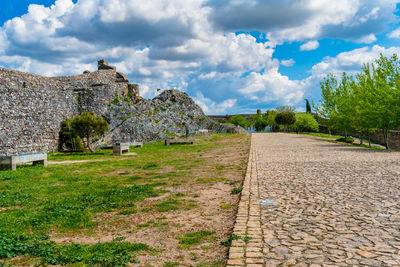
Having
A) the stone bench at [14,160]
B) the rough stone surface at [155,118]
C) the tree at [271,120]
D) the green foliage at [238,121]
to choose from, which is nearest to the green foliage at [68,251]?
the stone bench at [14,160]

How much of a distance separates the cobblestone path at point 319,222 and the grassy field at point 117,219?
1.39ft

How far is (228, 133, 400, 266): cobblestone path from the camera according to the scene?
3.86m

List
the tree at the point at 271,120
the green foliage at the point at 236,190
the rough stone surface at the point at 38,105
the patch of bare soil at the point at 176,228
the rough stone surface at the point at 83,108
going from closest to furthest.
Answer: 1. the patch of bare soil at the point at 176,228
2. the green foliage at the point at 236,190
3. the rough stone surface at the point at 38,105
4. the rough stone surface at the point at 83,108
5. the tree at the point at 271,120

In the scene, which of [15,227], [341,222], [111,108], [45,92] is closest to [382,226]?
[341,222]

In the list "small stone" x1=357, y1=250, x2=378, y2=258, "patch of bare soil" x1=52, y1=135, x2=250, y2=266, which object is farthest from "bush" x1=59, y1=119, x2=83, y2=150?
"small stone" x1=357, y1=250, x2=378, y2=258

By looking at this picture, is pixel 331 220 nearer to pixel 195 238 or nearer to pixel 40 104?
pixel 195 238

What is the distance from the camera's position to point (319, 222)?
5.16 meters

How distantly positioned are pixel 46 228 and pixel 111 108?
25258 millimetres

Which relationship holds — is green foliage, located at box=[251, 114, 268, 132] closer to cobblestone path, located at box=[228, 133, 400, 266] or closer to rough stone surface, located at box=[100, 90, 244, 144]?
rough stone surface, located at box=[100, 90, 244, 144]

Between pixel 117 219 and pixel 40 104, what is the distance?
59.6ft

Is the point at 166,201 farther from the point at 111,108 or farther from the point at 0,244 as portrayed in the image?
the point at 111,108

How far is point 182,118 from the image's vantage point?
117 ft

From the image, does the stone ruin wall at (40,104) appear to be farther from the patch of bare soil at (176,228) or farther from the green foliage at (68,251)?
the green foliage at (68,251)

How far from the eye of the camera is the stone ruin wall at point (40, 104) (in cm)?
1845
